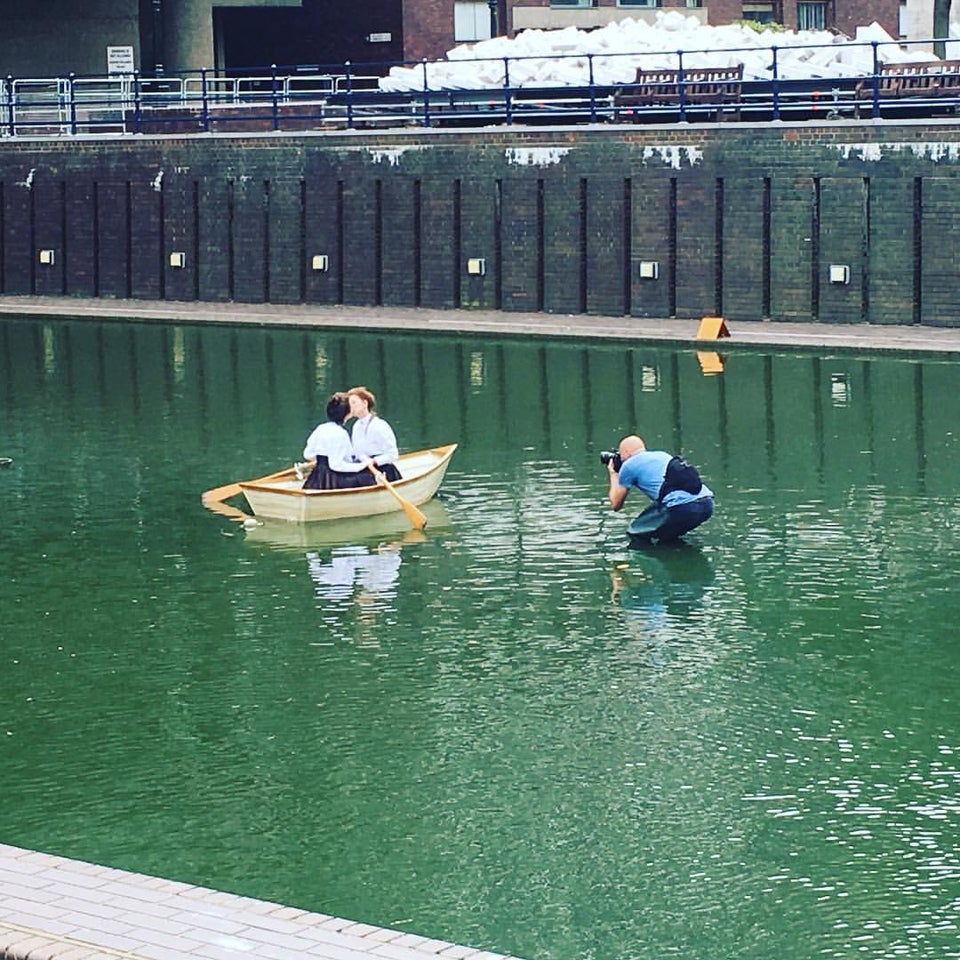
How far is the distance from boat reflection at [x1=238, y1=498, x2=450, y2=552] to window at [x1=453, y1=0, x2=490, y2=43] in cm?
4107

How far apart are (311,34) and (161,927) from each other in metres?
55.0

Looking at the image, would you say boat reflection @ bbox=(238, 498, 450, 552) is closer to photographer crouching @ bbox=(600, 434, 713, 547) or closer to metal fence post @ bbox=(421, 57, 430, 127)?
photographer crouching @ bbox=(600, 434, 713, 547)

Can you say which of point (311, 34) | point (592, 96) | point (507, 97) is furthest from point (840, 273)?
point (311, 34)

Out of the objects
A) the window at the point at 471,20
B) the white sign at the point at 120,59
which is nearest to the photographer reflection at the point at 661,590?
the white sign at the point at 120,59

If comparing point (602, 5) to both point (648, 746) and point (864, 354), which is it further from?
point (648, 746)

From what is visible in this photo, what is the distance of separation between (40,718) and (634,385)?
17296mm

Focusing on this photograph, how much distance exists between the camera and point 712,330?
118 ft

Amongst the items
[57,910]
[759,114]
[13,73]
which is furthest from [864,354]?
[13,73]

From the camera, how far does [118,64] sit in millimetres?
51594

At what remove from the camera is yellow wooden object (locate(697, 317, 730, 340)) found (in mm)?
35750

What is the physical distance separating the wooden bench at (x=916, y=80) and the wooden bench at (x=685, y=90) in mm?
2321

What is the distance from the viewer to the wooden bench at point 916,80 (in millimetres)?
37781

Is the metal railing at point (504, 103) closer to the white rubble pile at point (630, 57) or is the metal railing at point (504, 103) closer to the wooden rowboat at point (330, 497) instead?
the white rubble pile at point (630, 57)

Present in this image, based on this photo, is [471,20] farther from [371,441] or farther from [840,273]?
[371,441]
